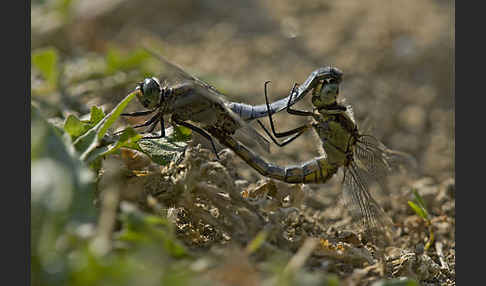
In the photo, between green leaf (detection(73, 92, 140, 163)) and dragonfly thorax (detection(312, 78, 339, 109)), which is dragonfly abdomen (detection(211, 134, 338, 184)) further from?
green leaf (detection(73, 92, 140, 163))

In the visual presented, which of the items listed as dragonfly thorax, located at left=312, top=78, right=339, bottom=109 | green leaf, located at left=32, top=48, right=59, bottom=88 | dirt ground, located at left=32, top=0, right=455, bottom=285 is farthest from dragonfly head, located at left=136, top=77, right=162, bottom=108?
green leaf, located at left=32, top=48, right=59, bottom=88

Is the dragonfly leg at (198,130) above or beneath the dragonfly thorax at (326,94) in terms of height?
beneath

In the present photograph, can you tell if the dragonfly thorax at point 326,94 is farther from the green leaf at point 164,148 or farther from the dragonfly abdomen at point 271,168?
the green leaf at point 164,148

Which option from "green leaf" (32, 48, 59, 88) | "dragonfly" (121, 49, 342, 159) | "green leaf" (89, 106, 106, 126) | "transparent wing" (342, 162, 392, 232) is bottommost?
"transparent wing" (342, 162, 392, 232)

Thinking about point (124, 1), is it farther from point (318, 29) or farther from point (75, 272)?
point (75, 272)

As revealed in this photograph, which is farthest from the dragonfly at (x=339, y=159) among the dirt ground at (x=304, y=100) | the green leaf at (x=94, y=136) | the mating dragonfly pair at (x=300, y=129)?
the green leaf at (x=94, y=136)

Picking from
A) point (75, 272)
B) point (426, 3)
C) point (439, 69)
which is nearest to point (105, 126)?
point (75, 272)
